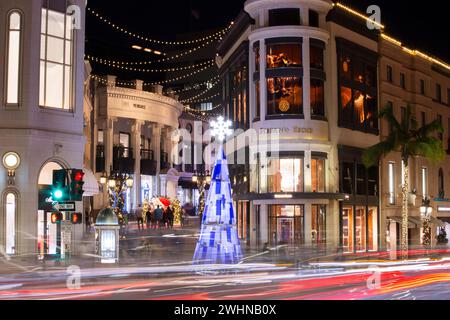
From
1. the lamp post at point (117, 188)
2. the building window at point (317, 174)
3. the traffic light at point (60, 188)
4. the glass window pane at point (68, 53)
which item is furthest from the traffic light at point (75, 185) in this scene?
→ the building window at point (317, 174)

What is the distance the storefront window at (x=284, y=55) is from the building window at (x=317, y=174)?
6293 mm

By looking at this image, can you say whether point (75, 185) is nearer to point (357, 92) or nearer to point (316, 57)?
point (316, 57)

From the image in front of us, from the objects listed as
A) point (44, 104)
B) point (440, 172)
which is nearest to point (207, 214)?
point (44, 104)

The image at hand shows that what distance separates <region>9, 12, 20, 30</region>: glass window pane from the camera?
29.9 metres

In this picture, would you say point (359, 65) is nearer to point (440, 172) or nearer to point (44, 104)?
point (440, 172)

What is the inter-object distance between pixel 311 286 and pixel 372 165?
103ft

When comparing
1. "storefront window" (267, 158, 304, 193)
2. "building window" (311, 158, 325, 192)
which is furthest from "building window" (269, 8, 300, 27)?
"building window" (311, 158, 325, 192)

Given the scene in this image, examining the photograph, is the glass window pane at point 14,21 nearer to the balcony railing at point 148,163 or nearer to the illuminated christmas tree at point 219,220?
the illuminated christmas tree at point 219,220

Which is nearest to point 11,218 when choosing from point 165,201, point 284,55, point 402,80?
point 284,55

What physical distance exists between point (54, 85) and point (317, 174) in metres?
18.9

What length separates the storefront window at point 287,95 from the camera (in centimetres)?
4275

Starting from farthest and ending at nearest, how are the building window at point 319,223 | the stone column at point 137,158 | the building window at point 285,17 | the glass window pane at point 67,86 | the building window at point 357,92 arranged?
the stone column at point 137,158, the building window at point 357,92, the building window at point 285,17, the building window at point 319,223, the glass window pane at point 67,86

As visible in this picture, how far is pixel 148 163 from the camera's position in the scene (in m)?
61.3
